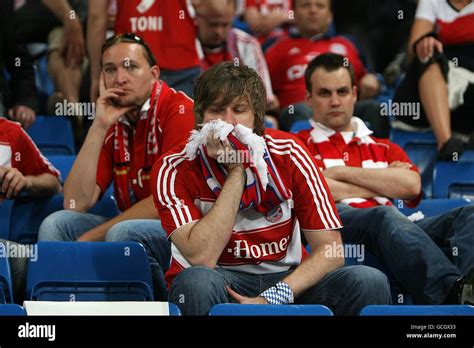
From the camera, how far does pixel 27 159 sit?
411 centimetres

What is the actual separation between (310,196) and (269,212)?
15cm

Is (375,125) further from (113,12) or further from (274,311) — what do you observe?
(274,311)

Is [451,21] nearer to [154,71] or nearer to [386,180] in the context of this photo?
[386,180]

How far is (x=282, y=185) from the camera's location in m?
3.30

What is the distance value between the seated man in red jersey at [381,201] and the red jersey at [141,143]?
1.94 ft

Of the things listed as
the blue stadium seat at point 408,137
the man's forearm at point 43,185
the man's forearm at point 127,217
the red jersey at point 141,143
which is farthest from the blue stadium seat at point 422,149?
the man's forearm at point 43,185

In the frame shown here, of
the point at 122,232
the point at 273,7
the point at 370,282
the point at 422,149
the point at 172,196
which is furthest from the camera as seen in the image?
the point at 273,7

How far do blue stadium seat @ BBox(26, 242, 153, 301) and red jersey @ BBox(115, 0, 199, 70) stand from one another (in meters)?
1.77

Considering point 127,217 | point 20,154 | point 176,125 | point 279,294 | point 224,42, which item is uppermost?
point 224,42

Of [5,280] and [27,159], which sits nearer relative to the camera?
[5,280]

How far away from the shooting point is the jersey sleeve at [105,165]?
4074 millimetres

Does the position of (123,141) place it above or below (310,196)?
above

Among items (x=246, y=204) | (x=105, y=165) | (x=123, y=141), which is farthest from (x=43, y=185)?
(x=246, y=204)

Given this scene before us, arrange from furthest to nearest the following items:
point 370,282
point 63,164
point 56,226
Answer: point 63,164 < point 56,226 < point 370,282
